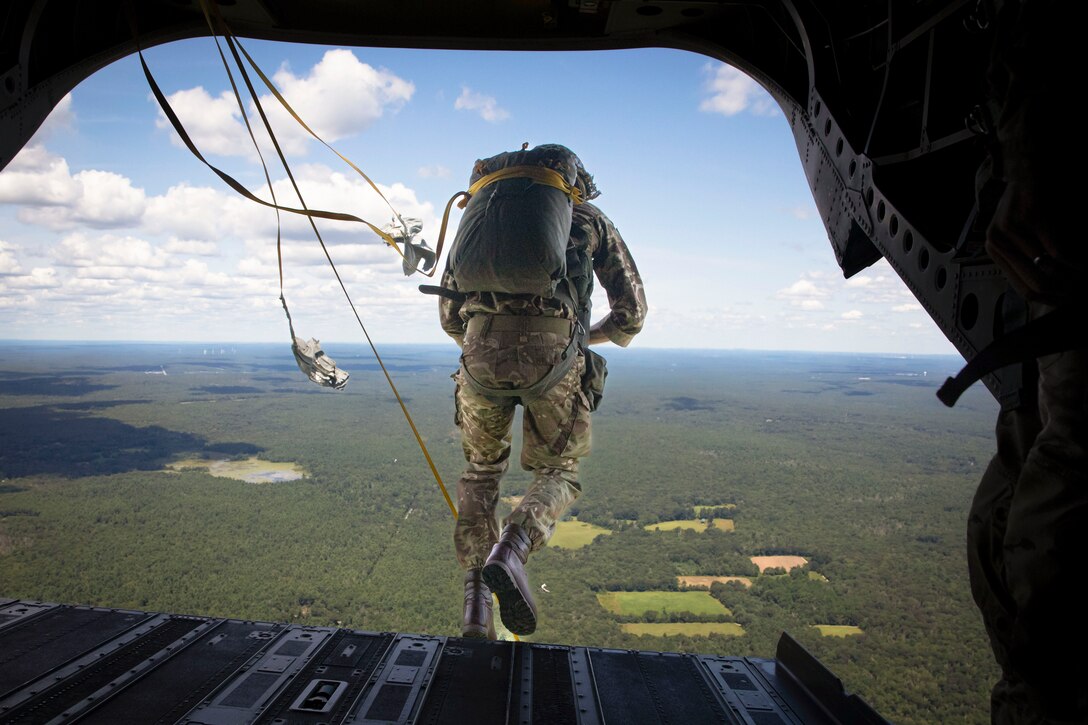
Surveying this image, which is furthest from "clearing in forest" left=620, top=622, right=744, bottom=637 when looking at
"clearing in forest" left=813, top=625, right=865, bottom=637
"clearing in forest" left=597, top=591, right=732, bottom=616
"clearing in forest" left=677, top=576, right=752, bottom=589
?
"clearing in forest" left=677, top=576, right=752, bottom=589

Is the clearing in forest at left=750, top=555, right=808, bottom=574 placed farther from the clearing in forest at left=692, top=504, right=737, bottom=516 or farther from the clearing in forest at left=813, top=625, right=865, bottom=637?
the clearing in forest at left=692, top=504, right=737, bottom=516

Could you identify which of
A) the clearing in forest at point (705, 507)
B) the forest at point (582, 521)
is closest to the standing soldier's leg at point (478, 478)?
the forest at point (582, 521)

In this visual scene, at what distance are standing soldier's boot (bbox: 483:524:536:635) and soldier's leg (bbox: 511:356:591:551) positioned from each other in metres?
0.31

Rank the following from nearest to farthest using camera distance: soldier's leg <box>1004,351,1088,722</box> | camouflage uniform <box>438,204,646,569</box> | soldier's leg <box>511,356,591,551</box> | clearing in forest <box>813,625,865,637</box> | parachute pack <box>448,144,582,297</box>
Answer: soldier's leg <box>1004,351,1088,722</box>
parachute pack <box>448,144,582,297</box>
camouflage uniform <box>438,204,646,569</box>
soldier's leg <box>511,356,591,551</box>
clearing in forest <box>813,625,865,637</box>

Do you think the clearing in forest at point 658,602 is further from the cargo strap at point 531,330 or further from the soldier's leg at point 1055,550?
the soldier's leg at point 1055,550

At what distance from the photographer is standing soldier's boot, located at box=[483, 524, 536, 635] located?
266cm

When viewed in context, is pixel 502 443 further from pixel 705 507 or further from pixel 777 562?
pixel 705 507

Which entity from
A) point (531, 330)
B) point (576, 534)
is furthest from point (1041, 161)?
point (576, 534)

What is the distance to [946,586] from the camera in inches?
1534

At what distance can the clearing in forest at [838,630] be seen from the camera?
3353 centimetres

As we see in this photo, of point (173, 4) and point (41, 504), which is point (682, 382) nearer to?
point (41, 504)

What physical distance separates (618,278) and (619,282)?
0.02 meters

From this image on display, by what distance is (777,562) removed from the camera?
40781mm

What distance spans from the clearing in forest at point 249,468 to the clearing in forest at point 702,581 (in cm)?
3187
